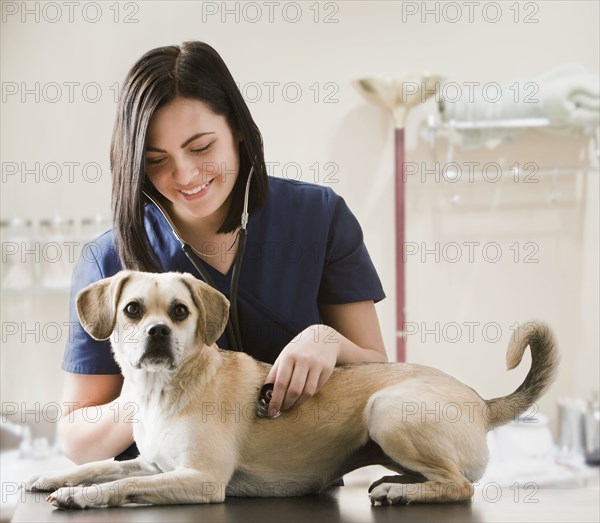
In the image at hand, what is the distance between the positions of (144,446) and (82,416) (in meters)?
0.23

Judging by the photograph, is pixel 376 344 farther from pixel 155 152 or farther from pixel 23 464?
pixel 23 464

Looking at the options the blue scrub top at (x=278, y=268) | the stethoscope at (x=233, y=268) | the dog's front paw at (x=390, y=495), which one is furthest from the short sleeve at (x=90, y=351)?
the dog's front paw at (x=390, y=495)

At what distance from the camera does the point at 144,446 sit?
100 centimetres

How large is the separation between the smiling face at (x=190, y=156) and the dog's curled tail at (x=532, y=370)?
0.47 meters

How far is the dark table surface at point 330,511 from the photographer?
2.78 feet

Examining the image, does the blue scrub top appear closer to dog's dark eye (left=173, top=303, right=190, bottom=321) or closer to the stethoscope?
the stethoscope

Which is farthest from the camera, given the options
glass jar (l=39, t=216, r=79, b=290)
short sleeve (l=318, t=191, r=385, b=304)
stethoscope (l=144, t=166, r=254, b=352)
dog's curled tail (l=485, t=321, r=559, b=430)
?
glass jar (l=39, t=216, r=79, b=290)

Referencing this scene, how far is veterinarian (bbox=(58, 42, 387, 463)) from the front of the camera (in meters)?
1.10

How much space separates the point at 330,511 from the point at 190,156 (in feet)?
1.70

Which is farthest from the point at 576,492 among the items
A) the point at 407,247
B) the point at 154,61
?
the point at 407,247

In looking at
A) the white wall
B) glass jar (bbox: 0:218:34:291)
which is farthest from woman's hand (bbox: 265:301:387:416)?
glass jar (bbox: 0:218:34:291)

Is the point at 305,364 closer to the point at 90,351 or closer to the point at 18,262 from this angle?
the point at 90,351

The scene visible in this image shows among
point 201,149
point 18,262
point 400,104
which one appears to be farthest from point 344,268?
point 18,262

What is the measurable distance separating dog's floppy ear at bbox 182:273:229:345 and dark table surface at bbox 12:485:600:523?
0.21 metres
